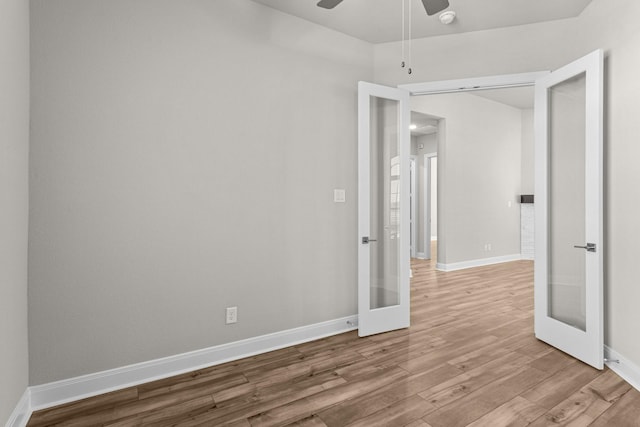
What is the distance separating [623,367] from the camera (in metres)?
2.34

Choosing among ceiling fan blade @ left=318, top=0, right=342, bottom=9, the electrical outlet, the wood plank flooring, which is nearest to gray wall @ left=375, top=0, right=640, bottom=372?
the wood plank flooring

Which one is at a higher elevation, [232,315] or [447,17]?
[447,17]

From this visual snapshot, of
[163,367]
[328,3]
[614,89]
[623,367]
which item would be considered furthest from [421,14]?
[163,367]

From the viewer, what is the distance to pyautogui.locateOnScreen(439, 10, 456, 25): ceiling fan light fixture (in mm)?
2875

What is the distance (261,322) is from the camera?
9.05ft

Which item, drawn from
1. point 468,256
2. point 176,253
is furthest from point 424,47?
point 468,256

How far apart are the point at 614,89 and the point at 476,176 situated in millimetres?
4195

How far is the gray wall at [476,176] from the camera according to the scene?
20.1ft

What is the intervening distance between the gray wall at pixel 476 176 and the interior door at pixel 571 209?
3021mm

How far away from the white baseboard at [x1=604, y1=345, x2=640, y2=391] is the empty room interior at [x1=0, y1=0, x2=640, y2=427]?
0.07 feet

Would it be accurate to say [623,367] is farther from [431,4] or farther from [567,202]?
[431,4]

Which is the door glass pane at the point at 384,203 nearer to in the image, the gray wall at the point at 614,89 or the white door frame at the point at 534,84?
the white door frame at the point at 534,84

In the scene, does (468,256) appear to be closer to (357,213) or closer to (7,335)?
(357,213)

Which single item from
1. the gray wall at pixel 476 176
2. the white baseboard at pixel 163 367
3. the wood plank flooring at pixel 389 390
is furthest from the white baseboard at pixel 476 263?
the white baseboard at pixel 163 367
